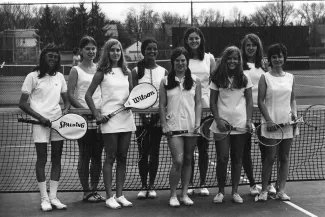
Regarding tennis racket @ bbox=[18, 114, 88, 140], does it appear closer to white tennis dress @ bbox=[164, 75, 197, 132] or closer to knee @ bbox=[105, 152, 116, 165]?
knee @ bbox=[105, 152, 116, 165]

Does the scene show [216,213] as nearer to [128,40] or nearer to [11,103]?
[128,40]

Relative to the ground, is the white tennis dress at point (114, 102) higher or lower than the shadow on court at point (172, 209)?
higher

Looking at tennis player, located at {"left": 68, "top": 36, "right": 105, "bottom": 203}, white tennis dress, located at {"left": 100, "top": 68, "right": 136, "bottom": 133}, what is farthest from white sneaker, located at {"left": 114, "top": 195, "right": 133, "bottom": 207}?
white tennis dress, located at {"left": 100, "top": 68, "right": 136, "bottom": 133}

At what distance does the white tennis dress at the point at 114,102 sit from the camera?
6.11 m

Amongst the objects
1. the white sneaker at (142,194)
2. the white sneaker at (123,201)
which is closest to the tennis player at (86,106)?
the white sneaker at (123,201)

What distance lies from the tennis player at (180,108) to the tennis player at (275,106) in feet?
2.42

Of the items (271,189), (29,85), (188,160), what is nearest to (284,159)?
(271,189)

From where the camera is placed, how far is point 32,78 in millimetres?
6113

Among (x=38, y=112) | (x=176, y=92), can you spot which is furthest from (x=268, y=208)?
(x=38, y=112)

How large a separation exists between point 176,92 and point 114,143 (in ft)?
2.84

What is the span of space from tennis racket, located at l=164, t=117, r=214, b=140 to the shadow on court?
0.79 metres

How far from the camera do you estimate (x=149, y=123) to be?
6.63m

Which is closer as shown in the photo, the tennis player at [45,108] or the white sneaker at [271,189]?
the tennis player at [45,108]

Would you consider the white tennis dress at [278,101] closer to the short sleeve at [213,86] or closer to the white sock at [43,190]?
the short sleeve at [213,86]
